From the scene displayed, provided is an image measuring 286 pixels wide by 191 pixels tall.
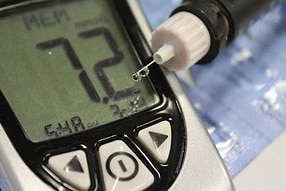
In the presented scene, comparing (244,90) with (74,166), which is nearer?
(74,166)

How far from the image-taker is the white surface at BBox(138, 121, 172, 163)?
1.16ft

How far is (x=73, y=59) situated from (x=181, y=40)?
2.5 inches

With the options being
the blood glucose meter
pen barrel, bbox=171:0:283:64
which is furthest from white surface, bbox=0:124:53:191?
pen barrel, bbox=171:0:283:64

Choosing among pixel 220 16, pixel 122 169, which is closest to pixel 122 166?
pixel 122 169

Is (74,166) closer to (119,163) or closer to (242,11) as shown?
(119,163)

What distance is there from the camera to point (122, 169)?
0.34 metres

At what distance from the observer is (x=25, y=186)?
317 mm

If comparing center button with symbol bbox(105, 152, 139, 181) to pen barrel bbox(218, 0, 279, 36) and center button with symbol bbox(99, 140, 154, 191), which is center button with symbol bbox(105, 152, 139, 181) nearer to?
center button with symbol bbox(99, 140, 154, 191)

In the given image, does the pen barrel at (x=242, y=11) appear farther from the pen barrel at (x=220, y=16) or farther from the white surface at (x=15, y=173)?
the white surface at (x=15, y=173)

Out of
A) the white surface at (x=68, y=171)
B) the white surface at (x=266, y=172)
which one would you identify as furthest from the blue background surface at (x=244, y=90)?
the white surface at (x=68, y=171)

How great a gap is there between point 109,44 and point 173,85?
46 millimetres

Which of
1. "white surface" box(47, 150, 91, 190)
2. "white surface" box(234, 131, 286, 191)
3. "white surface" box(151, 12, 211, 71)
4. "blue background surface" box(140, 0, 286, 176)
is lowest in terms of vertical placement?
"white surface" box(234, 131, 286, 191)

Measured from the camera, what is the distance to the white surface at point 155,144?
0.35 m

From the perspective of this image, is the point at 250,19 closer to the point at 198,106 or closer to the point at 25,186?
the point at 198,106
